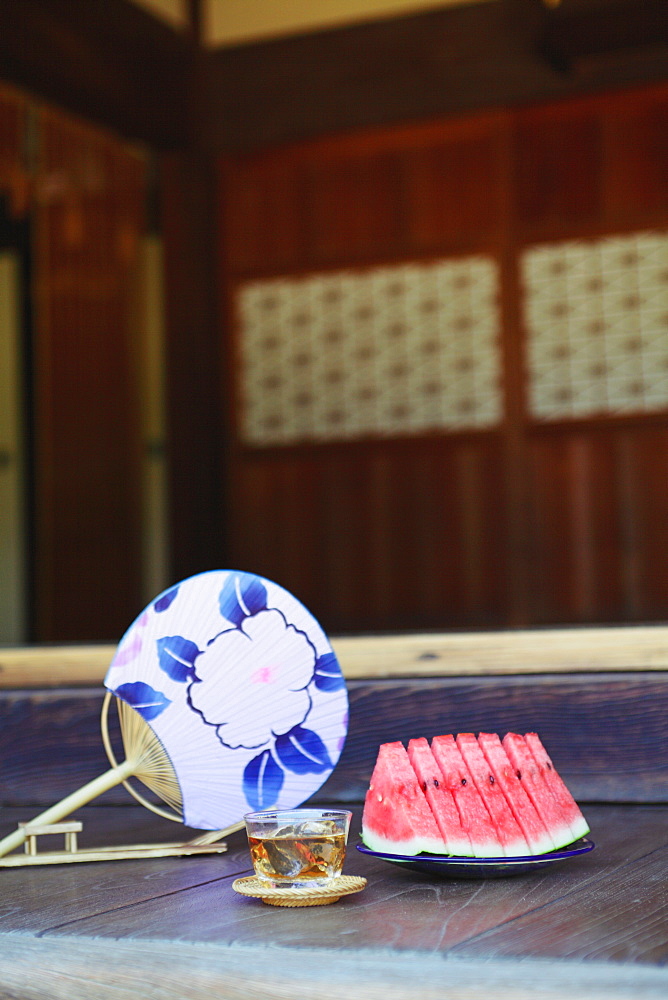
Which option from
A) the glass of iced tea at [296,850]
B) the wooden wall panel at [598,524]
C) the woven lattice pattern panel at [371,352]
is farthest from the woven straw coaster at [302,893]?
the woven lattice pattern panel at [371,352]

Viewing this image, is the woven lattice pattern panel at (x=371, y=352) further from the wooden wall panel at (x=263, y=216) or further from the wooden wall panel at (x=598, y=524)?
the wooden wall panel at (x=598, y=524)

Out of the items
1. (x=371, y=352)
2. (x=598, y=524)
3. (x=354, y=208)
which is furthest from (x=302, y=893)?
(x=354, y=208)

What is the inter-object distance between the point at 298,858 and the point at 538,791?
7.9 inches

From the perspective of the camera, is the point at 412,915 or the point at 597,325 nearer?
the point at 412,915

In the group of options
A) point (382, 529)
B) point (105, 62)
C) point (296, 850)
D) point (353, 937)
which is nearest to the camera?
point (353, 937)

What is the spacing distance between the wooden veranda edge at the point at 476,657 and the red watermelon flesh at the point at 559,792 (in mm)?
431

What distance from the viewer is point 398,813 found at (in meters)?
0.81

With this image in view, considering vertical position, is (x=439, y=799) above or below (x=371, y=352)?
below

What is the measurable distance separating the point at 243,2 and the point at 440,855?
13.3 feet

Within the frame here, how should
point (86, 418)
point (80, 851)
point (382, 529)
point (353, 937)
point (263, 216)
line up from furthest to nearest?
point (86, 418), point (263, 216), point (382, 529), point (80, 851), point (353, 937)

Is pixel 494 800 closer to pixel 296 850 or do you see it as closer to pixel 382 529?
pixel 296 850

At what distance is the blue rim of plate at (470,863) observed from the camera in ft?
2.62

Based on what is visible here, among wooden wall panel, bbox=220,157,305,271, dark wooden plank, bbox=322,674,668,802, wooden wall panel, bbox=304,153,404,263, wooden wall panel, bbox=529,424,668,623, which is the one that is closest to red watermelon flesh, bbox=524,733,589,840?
dark wooden plank, bbox=322,674,668,802

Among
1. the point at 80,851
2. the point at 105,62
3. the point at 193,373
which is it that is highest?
the point at 105,62
